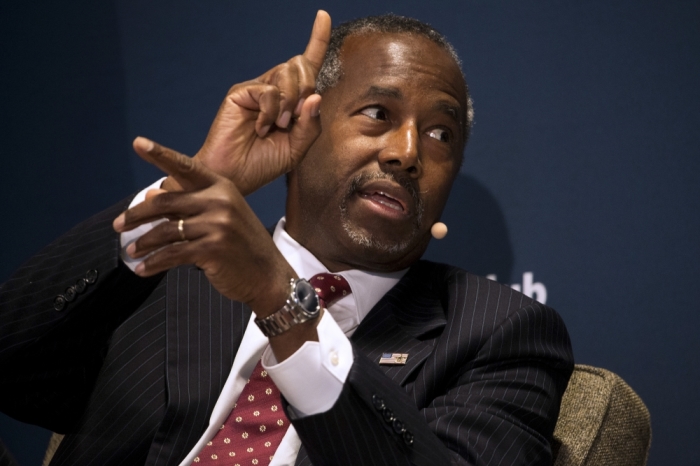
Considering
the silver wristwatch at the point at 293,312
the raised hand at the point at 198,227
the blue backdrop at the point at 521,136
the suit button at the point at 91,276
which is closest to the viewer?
the raised hand at the point at 198,227

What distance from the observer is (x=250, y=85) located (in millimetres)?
1516

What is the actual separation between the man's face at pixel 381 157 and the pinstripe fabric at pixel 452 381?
150 mm

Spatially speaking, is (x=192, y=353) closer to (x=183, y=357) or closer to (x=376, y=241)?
(x=183, y=357)

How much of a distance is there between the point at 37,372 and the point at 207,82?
3.79 ft

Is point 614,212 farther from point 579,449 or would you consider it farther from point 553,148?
point 579,449

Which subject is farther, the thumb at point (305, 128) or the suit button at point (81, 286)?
the suit button at point (81, 286)

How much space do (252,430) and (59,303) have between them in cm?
49

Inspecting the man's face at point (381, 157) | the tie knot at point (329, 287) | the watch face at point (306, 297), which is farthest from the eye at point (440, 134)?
the watch face at point (306, 297)

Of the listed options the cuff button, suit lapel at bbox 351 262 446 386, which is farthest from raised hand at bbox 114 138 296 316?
suit lapel at bbox 351 262 446 386

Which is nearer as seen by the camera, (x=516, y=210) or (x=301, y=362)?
(x=301, y=362)

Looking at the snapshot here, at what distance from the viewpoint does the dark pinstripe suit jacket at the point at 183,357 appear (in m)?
1.74

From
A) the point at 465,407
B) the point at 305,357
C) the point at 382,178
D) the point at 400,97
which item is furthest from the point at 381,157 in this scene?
the point at 305,357

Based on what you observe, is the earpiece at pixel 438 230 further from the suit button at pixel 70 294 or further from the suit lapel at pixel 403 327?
the suit button at pixel 70 294

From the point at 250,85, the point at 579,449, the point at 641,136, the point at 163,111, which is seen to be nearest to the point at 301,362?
the point at 250,85
